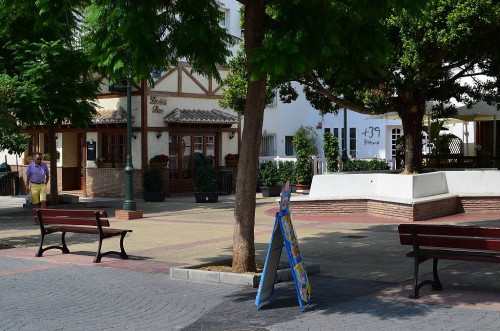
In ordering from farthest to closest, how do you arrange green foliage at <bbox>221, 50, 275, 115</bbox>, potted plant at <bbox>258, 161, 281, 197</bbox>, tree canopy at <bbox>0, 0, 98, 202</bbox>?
potted plant at <bbox>258, 161, 281, 197</bbox> → green foliage at <bbox>221, 50, 275, 115</bbox> → tree canopy at <bbox>0, 0, 98, 202</bbox>

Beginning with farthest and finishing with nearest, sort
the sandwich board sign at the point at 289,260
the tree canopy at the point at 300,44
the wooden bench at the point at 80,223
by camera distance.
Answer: the wooden bench at the point at 80,223 < the tree canopy at the point at 300,44 < the sandwich board sign at the point at 289,260

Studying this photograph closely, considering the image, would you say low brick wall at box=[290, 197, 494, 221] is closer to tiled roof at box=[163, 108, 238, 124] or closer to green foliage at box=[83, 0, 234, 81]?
green foliage at box=[83, 0, 234, 81]

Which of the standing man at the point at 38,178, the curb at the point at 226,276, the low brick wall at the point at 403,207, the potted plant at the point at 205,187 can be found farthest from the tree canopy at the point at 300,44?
the potted plant at the point at 205,187

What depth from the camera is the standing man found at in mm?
20109

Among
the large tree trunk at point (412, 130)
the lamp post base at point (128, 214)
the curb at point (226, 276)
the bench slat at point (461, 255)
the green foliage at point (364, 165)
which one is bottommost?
the curb at point (226, 276)

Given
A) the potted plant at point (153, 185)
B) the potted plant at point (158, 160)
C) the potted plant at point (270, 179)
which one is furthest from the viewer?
the potted plant at point (270, 179)

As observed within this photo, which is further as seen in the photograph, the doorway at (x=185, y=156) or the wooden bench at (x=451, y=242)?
the doorway at (x=185, y=156)

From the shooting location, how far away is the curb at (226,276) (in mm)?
9625

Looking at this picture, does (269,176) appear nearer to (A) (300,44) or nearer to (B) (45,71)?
(B) (45,71)

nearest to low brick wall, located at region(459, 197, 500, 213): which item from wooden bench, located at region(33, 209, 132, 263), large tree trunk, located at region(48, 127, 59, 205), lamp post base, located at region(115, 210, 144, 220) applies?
lamp post base, located at region(115, 210, 144, 220)

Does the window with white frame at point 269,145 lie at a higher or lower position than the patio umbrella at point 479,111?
lower

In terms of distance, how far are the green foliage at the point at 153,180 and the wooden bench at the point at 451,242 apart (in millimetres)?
17344

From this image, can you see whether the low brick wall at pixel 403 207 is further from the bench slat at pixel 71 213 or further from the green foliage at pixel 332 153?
the bench slat at pixel 71 213

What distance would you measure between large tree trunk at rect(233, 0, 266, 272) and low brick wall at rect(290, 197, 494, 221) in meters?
8.02
